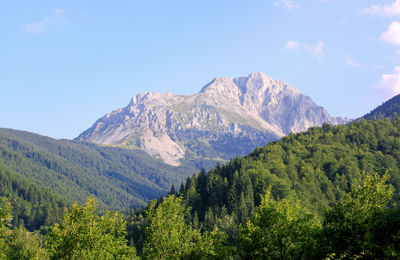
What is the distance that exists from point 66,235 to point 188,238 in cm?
1789

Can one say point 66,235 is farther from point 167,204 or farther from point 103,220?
point 167,204

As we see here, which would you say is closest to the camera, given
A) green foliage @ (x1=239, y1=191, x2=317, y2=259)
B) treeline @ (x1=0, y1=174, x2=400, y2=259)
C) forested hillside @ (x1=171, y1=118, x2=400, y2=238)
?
treeline @ (x1=0, y1=174, x2=400, y2=259)

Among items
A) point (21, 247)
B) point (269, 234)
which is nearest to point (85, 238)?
point (269, 234)

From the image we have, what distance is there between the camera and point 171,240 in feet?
157

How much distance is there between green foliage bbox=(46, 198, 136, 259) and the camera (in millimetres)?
41156

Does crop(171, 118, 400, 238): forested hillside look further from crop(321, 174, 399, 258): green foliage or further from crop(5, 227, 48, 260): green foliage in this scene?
crop(321, 174, 399, 258): green foliage

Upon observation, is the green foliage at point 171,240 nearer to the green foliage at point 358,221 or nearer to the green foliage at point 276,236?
the green foliage at point 276,236

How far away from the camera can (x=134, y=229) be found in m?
165

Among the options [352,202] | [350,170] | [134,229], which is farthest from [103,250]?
[350,170]

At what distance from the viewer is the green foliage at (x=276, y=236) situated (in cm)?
4181

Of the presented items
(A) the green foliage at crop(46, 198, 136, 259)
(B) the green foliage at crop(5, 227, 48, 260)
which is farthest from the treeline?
(B) the green foliage at crop(5, 227, 48, 260)

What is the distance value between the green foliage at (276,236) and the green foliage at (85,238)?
16165 millimetres

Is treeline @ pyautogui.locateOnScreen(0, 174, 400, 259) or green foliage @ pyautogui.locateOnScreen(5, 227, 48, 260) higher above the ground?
treeline @ pyautogui.locateOnScreen(0, 174, 400, 259)

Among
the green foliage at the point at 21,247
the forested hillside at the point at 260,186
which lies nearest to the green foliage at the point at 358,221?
the green foliage at the point at 21,247
